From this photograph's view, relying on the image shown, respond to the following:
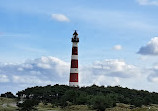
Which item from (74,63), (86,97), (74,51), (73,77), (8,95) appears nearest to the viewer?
(86,97)

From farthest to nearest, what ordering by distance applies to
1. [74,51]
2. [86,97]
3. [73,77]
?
[74,51] → [73,77] → [86,97]

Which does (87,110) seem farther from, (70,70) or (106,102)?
(70,70)

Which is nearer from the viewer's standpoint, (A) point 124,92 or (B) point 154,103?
(B) point 154,103

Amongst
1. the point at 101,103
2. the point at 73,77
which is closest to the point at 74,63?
the point at 73,77

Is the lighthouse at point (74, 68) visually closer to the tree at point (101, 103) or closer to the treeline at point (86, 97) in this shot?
the treeline at point (86, 97)

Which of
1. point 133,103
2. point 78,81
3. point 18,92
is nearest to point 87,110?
point 133,103

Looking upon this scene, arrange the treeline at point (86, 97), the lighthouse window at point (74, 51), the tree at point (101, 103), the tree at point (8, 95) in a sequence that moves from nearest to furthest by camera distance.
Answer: the tree at point (101, 103) → the treeline at point (86, 97) → the lighthouse window at point (74, 51) → the tree at point (8, 95)

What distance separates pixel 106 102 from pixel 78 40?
28.5 metres

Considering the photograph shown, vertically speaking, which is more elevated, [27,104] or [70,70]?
[70,70]

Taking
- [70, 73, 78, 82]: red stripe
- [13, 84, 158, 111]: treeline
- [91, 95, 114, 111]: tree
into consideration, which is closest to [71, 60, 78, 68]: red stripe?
[70, 73, 78, 82]: red stripe

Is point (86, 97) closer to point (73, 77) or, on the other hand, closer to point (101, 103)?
point (101, 103)

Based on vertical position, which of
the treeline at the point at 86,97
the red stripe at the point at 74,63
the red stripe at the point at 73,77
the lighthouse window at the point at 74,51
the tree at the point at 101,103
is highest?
the lighthouse window at the point at 74,51

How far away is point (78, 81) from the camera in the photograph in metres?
90.7

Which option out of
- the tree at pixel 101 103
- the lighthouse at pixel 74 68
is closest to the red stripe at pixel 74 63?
the lighthouse at pixel 74 68
